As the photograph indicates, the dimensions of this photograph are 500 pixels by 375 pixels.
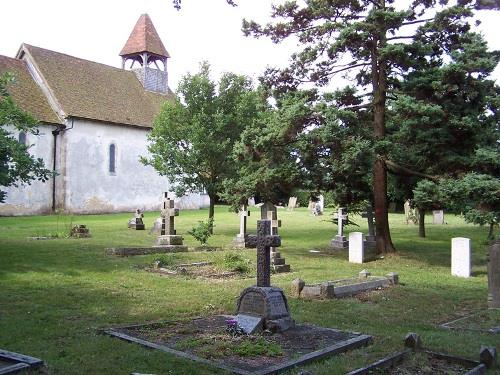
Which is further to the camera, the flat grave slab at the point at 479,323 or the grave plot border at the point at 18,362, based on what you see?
the flat grave slab at the point at 479,323

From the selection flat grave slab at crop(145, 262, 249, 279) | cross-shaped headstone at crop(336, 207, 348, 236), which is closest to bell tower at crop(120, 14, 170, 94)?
cross-shaped headstone at crop(336, 207, 348, 236)

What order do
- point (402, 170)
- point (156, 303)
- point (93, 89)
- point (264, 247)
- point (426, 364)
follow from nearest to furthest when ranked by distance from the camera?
point (426, 364) → point (264, 247) → point (156, 303) → point (402, 170) → point (93, 89)

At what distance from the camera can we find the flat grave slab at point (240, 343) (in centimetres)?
579

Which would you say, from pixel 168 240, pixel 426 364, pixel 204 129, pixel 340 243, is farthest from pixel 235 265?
pixel 204 129

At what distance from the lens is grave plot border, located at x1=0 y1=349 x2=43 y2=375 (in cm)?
499

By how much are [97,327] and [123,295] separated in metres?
2.40

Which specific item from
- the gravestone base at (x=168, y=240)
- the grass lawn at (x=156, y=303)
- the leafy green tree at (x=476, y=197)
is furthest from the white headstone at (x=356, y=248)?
the gravestone base at (x=168, y=240)

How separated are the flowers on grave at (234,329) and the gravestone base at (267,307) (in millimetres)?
371

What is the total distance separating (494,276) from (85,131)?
30.7 metres

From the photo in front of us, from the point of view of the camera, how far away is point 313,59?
16.7 metres

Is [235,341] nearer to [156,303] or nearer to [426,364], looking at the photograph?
[426,364]

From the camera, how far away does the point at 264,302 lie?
730 centimetres

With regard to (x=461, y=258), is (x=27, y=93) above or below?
above

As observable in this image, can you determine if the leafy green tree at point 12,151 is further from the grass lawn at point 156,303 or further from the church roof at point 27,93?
the church roof at point 27,93
